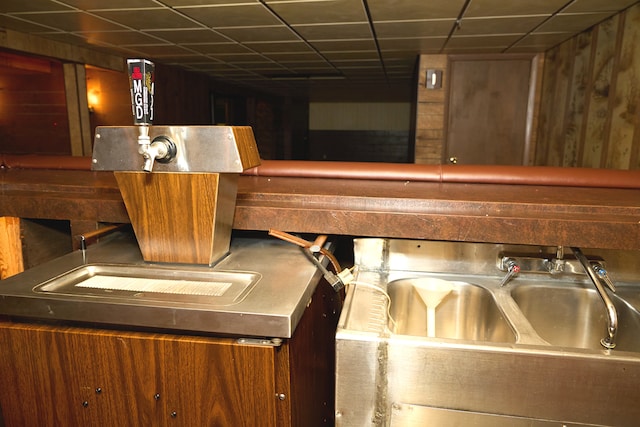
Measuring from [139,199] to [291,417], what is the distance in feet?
2.38

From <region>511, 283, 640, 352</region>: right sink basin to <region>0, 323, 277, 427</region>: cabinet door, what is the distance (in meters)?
0.95

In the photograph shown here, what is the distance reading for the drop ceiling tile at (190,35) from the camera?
13.0 feet

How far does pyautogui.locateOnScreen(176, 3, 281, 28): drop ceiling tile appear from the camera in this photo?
10.5 ft

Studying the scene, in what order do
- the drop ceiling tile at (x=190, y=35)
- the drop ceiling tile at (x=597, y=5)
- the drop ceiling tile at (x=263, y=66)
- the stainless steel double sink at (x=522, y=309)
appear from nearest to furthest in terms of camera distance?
1. the stainless steel double sink at (x=522, y=309)
2. the drop ceiling tile at (x=597, y=5)
3. the drop ceiling tile at (x=190, y=35)
4. the drop ceiling tile at (x=263, y=66)

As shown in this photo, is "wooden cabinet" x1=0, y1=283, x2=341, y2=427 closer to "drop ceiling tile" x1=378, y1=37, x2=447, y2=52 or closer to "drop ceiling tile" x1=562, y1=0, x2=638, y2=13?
"drop ceiling tile" x1=562, y1=0, x2=638, y2=13

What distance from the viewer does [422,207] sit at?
1.25 metres

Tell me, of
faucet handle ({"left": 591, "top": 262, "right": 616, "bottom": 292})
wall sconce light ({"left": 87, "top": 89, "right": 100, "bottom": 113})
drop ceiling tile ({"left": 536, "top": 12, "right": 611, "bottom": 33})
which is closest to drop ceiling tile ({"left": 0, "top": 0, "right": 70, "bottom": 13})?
wall sconce light ({"left": 87, "top": 89, "right": 100, "bottom": 113})

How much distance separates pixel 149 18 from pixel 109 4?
1.31ft

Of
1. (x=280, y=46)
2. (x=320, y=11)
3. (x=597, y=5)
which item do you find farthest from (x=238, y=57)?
(x=597, y=5)

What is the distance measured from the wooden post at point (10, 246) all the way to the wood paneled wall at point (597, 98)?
3745 mm

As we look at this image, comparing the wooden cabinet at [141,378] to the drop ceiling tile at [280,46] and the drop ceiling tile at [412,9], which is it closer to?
the drop ceiling tile at [412,9]

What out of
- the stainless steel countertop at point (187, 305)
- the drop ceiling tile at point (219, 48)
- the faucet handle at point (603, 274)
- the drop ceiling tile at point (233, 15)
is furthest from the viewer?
the drop ceiling tile at point (219, 48)

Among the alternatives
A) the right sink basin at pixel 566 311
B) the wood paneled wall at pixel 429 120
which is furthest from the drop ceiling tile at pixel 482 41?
the right sink basin at pixel 566 311

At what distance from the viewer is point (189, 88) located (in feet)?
21.8
